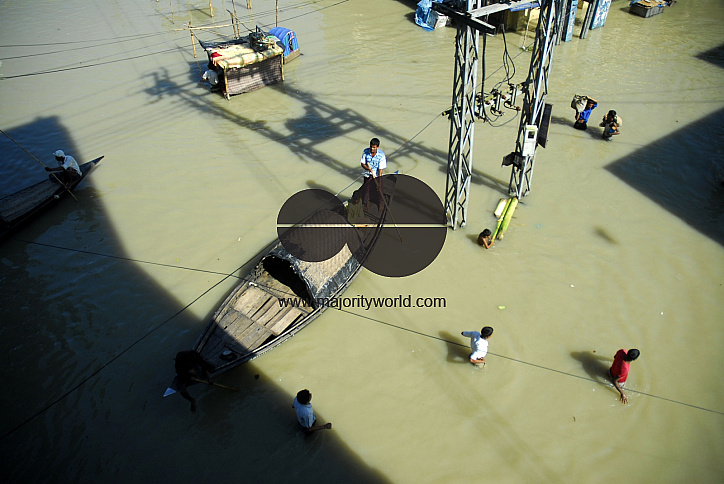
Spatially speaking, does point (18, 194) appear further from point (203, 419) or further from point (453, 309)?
point (453, 309)

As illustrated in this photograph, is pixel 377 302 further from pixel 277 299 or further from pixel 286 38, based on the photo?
pixel 286 38

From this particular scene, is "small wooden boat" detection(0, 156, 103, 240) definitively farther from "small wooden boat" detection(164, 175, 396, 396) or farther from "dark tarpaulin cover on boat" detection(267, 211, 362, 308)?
"dark tarpaulin cover on boat" detection(267, 211, 362, 308)

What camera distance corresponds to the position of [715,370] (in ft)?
24.8

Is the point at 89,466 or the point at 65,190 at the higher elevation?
the point at 65,190

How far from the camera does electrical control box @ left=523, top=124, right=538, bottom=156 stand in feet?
32.5

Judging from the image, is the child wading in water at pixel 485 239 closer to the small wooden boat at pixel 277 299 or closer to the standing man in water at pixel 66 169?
the small wooden boat at pixel 277 299

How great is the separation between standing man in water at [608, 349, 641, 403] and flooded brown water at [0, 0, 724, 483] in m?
0.27

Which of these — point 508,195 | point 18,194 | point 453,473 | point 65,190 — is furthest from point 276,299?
point 18,194

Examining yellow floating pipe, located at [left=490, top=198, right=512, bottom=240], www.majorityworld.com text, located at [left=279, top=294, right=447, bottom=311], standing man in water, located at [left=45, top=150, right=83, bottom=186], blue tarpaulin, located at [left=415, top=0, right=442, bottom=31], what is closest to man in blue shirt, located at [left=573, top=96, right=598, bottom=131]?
yellow floating pipe, located at [left=490, top=198, right=512, bottom=240]

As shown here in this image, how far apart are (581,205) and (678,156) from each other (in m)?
4.25

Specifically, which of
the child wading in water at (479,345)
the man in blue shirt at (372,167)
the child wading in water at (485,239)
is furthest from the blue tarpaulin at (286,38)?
the child wading in water at (479,345)

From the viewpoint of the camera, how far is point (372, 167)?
10.1 meters

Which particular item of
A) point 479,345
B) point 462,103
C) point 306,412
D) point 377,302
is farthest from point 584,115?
point 306,412

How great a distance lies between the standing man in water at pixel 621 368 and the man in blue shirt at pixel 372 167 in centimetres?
553
